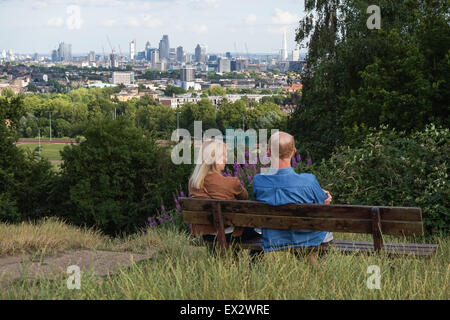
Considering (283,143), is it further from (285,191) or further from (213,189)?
(213,189)

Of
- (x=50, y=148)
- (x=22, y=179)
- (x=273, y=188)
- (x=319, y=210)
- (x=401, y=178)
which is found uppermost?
(x=273, y=188)

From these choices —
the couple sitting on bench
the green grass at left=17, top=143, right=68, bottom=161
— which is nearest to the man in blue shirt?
the couple sitting on bench

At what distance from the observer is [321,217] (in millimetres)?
4469

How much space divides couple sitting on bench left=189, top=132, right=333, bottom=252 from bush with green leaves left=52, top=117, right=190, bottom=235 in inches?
489

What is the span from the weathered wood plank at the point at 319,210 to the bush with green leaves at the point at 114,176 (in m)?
12.8

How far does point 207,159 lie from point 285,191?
679mm

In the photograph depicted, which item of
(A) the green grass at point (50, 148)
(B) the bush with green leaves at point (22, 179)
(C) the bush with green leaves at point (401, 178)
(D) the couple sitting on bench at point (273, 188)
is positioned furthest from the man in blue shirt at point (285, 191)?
(A) the green grass at point (50, 148)

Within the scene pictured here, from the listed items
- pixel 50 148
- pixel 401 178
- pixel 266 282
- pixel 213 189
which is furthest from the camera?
pixel 50 148

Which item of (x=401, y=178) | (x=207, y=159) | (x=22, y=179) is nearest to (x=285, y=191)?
(x=207, y=159)

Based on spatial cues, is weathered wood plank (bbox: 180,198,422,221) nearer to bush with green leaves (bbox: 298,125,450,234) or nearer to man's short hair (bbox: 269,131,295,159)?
man's short hair (bbox: 269,131,295,159)

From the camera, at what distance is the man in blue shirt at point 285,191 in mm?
4570

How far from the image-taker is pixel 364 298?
12.2 feet

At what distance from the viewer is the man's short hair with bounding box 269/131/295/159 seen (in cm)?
450
